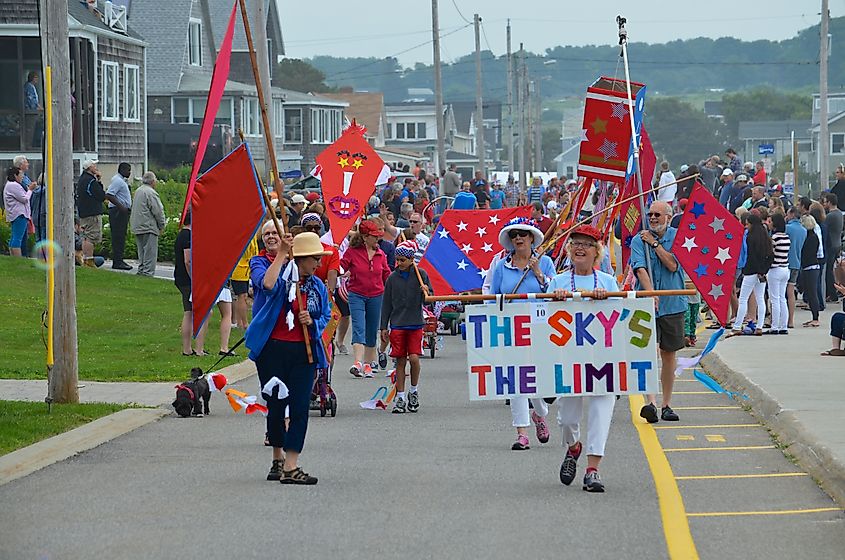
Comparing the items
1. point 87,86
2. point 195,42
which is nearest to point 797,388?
point 87,86

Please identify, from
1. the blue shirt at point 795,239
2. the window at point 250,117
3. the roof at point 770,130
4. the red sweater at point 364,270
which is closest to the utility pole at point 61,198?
the red sweater at point 364,270

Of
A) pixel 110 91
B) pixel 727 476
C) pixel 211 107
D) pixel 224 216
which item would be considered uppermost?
pixel 110 91

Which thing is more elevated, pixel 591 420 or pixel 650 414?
pixel 591 420

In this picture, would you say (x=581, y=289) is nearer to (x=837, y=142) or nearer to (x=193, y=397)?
(x=193, y=397)

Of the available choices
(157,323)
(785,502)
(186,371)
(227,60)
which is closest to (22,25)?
(157,323)

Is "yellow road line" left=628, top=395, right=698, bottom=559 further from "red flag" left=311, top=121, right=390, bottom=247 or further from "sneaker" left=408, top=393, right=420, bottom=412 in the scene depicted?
"red flag" left=311, top=121, right=390, bottom=247

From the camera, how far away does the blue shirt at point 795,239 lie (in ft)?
77.7

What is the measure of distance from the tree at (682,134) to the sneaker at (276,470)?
153 metres

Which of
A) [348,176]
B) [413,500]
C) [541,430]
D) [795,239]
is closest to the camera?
[413,500]

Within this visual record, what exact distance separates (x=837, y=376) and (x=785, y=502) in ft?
21.7

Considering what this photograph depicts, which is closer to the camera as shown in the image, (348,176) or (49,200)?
(49,200)

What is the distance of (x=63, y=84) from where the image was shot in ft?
44.5

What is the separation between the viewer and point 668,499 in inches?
377

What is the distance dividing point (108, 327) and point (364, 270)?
18.7ft
